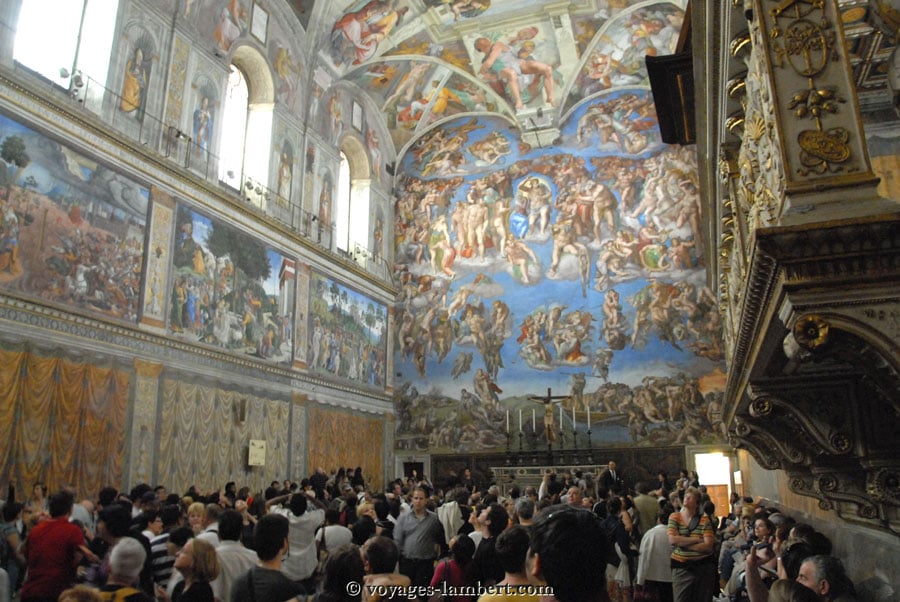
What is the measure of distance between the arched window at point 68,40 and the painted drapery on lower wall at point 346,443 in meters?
9.67

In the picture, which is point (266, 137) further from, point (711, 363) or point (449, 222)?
point (711, 363)

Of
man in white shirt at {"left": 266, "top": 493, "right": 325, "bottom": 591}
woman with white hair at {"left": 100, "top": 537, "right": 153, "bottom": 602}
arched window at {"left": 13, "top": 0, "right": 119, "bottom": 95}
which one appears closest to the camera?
woman with white hair at {"left": 100, "top": 537, "right": 153, "bottom": 602}

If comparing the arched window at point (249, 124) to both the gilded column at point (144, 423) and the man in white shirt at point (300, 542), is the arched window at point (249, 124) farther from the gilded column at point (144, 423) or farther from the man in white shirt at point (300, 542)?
the man in white shirt at point (300, 542)

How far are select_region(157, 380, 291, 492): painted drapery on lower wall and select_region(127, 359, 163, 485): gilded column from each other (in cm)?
21

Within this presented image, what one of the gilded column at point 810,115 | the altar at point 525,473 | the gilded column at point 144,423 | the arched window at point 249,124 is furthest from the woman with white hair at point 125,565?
the altar at point 525,473

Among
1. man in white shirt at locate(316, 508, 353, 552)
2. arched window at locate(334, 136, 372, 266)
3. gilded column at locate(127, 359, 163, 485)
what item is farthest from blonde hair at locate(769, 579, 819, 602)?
arched window at locate(334, 136, 372, 266)

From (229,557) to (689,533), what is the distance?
388cm

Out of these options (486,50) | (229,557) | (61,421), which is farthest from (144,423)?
(486,50)

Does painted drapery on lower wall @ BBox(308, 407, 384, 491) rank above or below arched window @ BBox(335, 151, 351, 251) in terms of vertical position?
below

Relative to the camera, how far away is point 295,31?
19.1 metres

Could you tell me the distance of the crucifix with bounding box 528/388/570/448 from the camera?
783 inches

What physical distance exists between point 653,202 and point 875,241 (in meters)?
21.0

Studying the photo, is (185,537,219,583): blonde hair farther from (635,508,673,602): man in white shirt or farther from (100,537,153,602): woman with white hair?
(635,508,673,602): man in white shirt

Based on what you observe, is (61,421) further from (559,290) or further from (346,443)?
(559,290)
